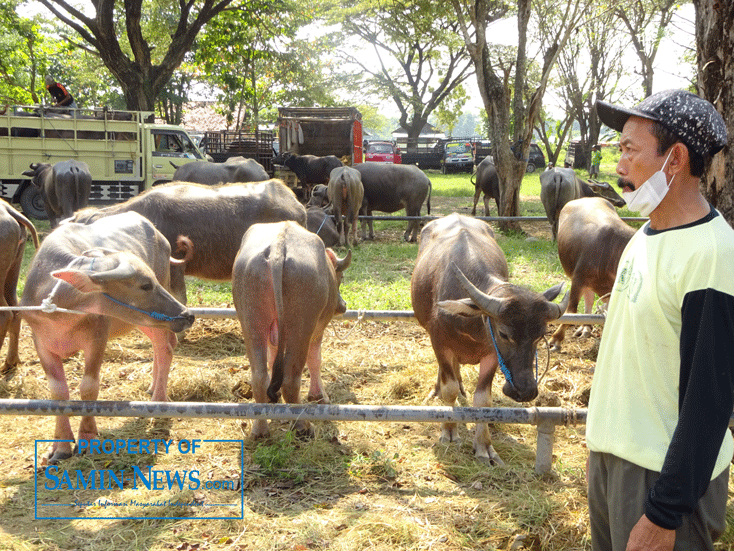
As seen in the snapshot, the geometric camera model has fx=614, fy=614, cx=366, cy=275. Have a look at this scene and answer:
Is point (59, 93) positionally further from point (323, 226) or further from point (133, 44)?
point (323, 226)

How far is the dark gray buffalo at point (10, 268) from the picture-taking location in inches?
225

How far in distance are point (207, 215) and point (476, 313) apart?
4060 millimetres

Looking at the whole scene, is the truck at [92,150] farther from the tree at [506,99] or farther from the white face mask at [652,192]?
the white face mask at [652,192]

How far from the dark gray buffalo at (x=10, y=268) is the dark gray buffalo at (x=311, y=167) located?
13676 millimetres

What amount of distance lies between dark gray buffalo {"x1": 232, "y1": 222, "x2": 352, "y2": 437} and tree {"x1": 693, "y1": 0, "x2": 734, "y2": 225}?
10.0 ft

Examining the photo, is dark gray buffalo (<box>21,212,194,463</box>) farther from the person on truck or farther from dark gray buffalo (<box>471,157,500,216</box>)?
the person on truck

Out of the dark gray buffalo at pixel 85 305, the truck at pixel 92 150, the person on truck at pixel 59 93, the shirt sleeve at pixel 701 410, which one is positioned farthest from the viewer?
the person on truck at pixel 59 93

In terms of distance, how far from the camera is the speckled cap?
80.0 inches

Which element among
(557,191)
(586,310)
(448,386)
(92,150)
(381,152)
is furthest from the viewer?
(381,152)

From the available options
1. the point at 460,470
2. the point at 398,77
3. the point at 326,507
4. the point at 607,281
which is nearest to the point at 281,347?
the point at 326,507

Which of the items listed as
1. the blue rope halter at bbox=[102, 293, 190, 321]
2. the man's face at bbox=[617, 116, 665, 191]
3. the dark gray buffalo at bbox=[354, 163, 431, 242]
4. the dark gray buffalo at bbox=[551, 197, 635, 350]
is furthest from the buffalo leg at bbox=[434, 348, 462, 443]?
the dark gray buffalo at bbox=[354, 163, 431, 242]

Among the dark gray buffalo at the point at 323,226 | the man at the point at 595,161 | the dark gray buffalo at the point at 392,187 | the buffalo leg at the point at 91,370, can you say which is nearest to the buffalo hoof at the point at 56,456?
the buffalo leg at the point at 91,370

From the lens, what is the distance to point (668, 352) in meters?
2.03

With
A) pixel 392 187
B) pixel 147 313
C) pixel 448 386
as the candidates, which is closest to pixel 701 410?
pixel 448 386
